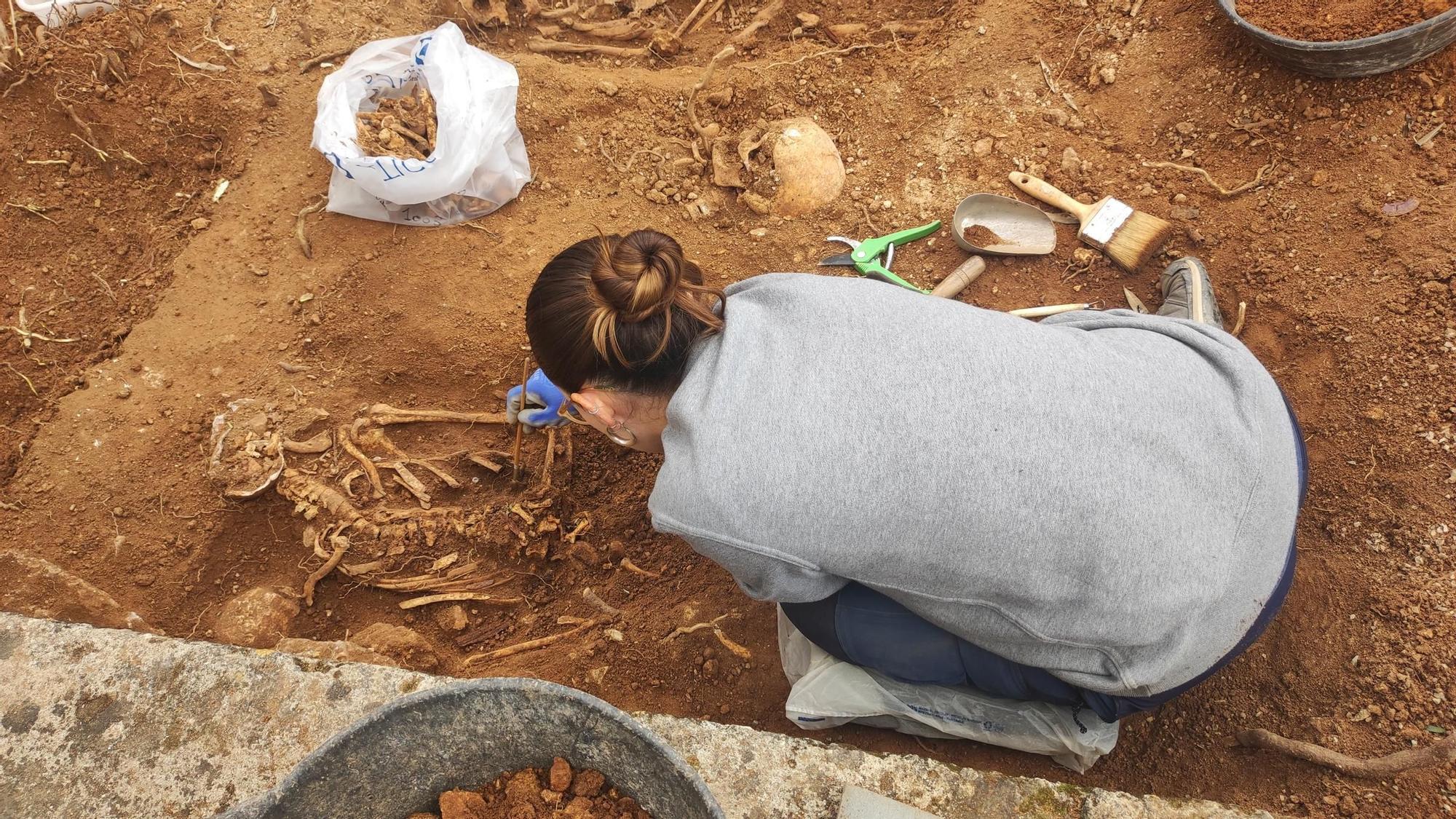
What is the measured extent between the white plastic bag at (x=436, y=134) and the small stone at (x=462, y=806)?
86.0 inches

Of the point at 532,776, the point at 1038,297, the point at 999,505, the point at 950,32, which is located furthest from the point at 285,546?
the point at 950,32

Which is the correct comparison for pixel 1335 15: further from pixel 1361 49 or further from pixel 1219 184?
pixel 1219 184

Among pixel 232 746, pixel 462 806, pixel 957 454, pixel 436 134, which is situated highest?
pixel 957 454

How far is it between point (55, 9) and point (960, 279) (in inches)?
154

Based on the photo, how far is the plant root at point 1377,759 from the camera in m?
1.66

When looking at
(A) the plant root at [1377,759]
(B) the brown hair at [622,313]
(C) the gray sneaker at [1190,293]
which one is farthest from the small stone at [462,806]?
(C) the gray sneaker at [1190,293]

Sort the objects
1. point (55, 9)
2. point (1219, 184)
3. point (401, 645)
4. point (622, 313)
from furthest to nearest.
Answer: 1. point (55, 9)
2. point (1219, 184)
3. point (401, 645)
4. point (622, 313)

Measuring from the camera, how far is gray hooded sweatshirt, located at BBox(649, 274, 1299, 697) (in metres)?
1.36

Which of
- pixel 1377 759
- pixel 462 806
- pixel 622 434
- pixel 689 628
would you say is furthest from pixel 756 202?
pixel 1377 759

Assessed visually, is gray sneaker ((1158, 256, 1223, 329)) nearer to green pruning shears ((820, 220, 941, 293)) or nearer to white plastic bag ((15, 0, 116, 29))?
green pruning shears ((820, 220, 941, 293))

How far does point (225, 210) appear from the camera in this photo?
9.72 feet

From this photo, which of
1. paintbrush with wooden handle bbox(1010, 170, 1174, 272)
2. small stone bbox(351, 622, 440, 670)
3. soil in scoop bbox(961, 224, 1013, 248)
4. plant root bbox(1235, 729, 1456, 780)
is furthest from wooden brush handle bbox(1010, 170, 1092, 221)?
small stone bbox(351, 622, 440, 670)

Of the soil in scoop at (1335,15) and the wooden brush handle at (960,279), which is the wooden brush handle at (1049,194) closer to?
the wooden brush handle at (960,279)

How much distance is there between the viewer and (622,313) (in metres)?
1.46
